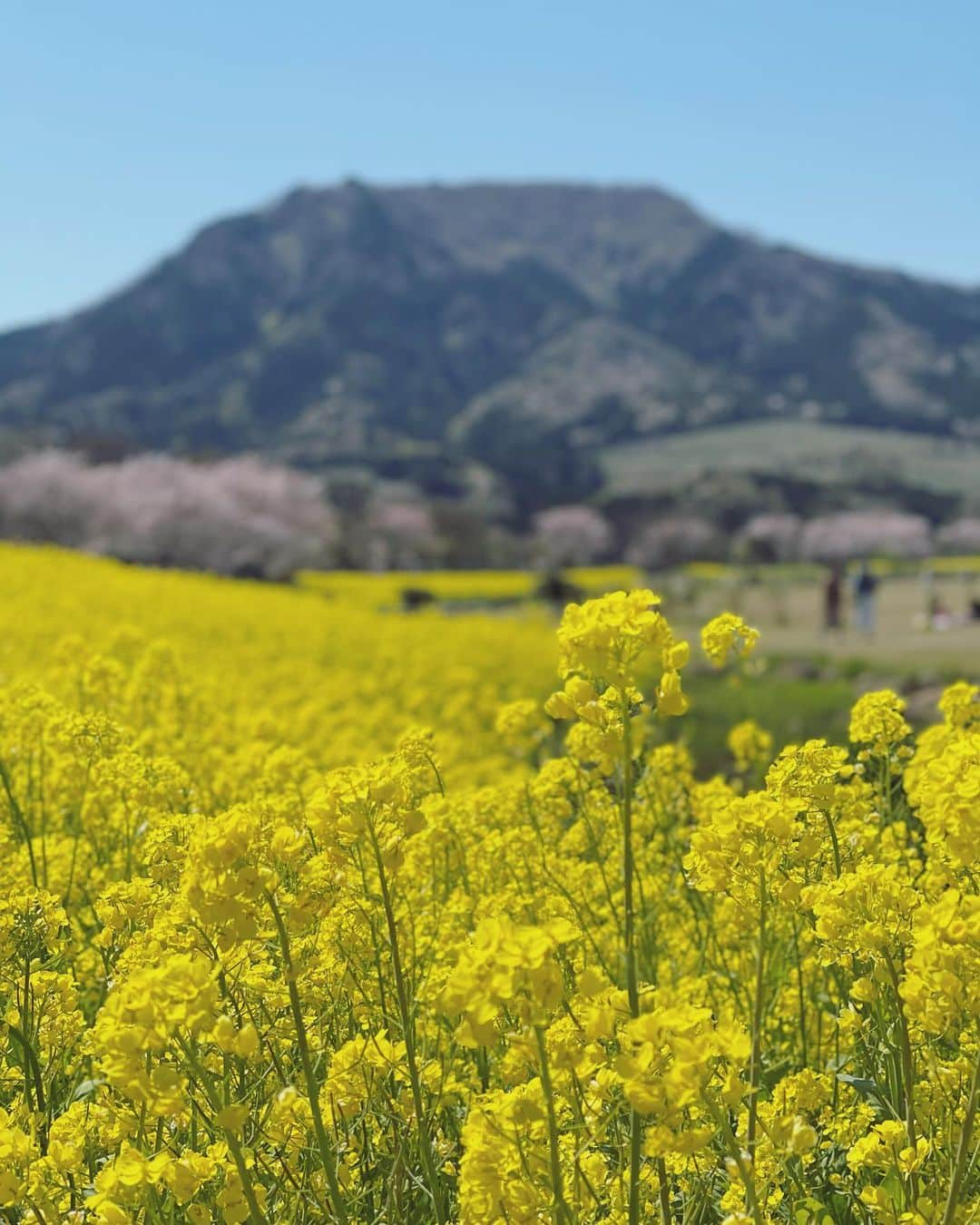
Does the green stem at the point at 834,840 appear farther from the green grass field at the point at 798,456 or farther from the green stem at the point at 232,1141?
the green grass field at the point at 798,456

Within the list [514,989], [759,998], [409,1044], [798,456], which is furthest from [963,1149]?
[798,456]

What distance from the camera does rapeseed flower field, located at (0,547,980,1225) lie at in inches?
68.9

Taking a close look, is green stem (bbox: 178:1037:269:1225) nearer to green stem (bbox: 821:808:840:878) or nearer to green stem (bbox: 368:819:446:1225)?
green stem (bbox: 368:819:446:1225)

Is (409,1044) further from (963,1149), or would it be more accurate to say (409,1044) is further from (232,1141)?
(963,1149)

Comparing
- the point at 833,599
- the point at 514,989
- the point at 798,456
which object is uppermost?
the point at 798,456

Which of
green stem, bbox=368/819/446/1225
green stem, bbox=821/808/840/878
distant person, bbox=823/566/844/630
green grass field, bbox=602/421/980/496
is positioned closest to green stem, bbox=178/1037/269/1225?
green stem, bbox=368/819/446/1225

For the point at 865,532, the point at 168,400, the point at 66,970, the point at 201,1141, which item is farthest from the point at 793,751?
the point at 168,400

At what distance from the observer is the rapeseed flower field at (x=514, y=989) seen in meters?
1.75

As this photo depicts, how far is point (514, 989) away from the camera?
1538mm

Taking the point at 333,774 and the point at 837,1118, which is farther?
the point at 837,1118

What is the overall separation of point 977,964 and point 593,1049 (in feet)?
1.94

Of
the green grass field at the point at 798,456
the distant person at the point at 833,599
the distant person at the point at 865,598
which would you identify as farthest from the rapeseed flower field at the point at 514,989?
the green grass field at the point at 798,456

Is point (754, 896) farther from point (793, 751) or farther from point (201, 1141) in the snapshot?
point (201, 1141)

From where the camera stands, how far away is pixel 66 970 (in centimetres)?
332
